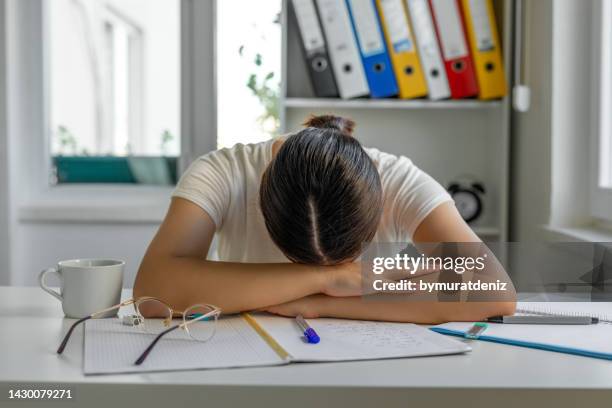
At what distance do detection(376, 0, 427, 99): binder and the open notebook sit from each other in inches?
64.0

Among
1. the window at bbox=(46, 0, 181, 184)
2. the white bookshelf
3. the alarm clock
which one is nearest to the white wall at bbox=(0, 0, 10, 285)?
the window at bbox=(46, 0, 181, 184)

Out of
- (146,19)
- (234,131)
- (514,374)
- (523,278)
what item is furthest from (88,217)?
(514,374)

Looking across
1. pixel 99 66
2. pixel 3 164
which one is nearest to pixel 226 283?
pixel 3 164

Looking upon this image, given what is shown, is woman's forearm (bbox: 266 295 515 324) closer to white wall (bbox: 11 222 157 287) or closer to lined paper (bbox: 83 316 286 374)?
lined paper (bbox: 83 316 286 374)

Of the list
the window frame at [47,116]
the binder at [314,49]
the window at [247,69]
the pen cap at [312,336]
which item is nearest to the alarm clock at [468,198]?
the binder at [314,49]

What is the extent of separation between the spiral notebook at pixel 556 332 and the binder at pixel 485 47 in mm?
1502

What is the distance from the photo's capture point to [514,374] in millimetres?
798

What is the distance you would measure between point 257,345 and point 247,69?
6.88ft

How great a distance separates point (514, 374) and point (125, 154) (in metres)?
2.56

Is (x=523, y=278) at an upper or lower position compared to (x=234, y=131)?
lower

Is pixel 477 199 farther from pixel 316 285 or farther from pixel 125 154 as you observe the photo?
pixel 316 285

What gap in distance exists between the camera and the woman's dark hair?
109 cm
